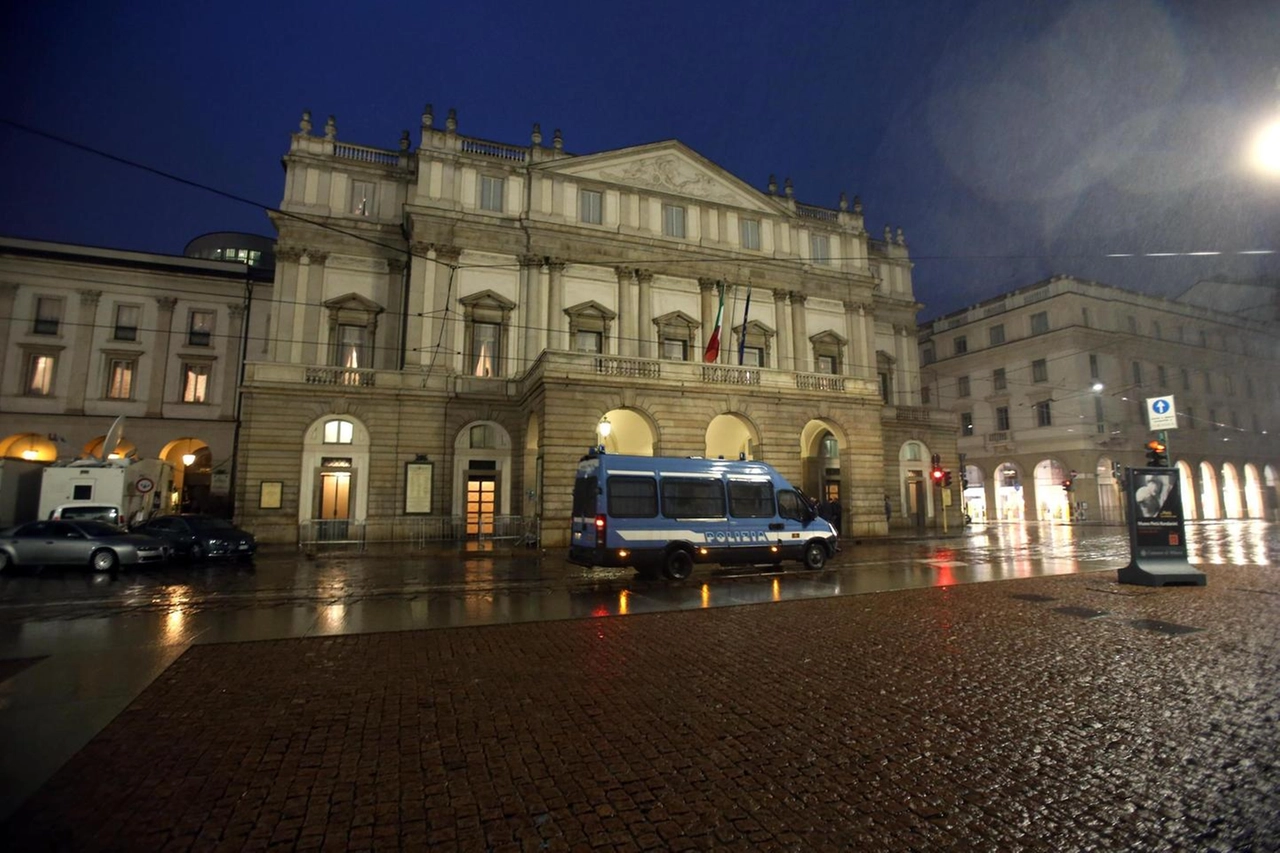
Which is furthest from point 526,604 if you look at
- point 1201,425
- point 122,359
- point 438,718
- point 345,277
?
point 1201,425

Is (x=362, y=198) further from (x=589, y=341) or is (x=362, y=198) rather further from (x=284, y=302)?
(x=589, y=341)

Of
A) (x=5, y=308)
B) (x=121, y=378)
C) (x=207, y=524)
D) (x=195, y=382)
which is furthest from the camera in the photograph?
(x=195, y=382)

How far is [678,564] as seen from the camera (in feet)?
46.3

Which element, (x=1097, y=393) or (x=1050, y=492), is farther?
(x=1050, y=492)

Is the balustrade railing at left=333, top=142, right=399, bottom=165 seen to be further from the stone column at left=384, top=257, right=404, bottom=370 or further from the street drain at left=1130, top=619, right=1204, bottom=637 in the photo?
the street drain at left=1130, top=619, right=1204, bottom=637

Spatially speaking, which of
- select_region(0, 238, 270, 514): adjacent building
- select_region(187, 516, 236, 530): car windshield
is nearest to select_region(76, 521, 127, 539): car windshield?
select_region(187, 516, 236, 530): car windshield

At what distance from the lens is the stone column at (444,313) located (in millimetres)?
27688

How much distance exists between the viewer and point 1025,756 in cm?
413

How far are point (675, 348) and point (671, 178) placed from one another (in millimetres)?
9310

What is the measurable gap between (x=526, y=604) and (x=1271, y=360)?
7442 cm

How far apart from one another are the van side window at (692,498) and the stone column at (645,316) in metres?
16.2

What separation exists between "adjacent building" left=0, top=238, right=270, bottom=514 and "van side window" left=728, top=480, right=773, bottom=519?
3127cm

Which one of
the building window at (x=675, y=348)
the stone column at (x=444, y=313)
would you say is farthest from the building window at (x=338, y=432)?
the building window at (x=675, y=348)

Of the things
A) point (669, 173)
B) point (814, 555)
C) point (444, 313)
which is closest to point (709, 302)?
point (669, 173)
